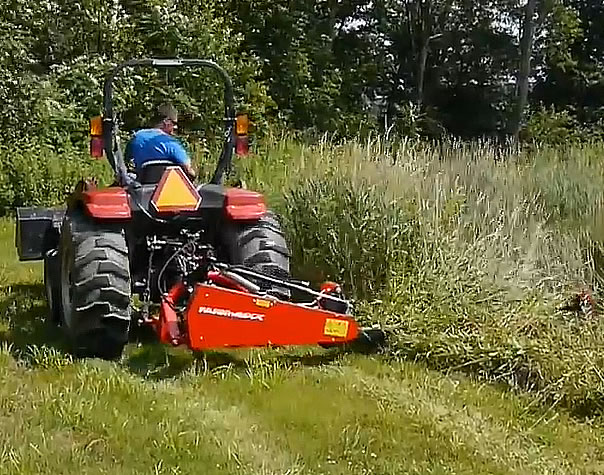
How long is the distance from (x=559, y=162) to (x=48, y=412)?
701cm

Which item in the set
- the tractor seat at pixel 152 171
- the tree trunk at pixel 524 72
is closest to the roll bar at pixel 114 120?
the tractor seat at pixel 152 171

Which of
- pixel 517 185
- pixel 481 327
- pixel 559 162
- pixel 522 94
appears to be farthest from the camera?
pixel 522 94

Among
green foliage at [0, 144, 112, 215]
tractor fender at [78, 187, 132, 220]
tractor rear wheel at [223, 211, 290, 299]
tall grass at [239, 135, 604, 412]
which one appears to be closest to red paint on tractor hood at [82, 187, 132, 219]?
tractor fender at [78, 187, 132, 220]

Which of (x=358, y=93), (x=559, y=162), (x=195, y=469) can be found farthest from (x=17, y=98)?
(x=358, y=93)

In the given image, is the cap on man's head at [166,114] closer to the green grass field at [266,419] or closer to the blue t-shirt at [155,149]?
the blue t-shirt at [155,149]

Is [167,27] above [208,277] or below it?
above

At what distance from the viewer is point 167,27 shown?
17.6m

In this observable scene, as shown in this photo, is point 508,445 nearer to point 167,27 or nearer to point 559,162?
point 559,162

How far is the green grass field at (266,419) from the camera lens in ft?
14.1

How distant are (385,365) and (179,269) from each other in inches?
50.4

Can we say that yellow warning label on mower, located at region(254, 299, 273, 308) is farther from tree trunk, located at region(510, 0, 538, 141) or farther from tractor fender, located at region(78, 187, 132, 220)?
tree trunk, located at region(510, 0, 538, 141)

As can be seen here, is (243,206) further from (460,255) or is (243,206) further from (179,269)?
(460,255)

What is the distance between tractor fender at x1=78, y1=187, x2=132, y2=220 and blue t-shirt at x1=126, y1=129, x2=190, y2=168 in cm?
56

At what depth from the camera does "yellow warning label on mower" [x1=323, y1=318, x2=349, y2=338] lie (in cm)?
543
